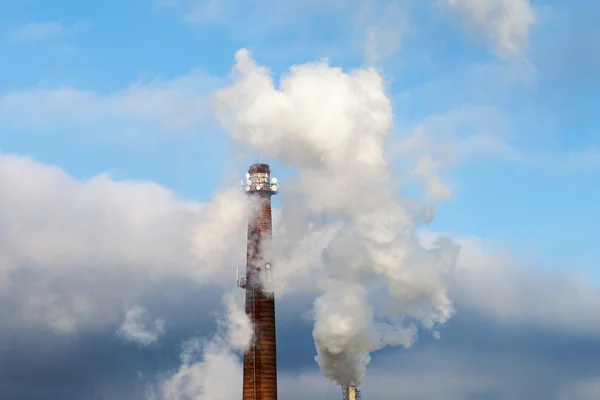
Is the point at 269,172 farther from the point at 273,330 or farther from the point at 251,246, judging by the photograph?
the point at 273,330

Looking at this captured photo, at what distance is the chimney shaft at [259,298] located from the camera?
109 m

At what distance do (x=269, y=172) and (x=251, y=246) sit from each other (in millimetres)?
9632

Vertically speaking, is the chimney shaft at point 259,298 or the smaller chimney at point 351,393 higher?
the chimney shaft at point 259,298

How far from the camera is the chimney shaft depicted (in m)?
109

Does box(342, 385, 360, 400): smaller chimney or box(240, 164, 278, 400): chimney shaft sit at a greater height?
box(240, 164, 278, 400): chimney shaft

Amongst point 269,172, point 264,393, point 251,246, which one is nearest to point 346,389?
point 264,393

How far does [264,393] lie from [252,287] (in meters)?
12.5

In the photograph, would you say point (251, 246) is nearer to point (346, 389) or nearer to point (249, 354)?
point (249, 354)

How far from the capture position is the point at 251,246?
111438 mm

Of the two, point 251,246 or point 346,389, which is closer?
point 346,389

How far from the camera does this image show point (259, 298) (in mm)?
110938

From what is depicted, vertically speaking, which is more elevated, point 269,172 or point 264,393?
point 269,172

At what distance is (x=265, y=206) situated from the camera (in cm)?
11281


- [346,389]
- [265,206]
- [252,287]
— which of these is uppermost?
[265,206]
